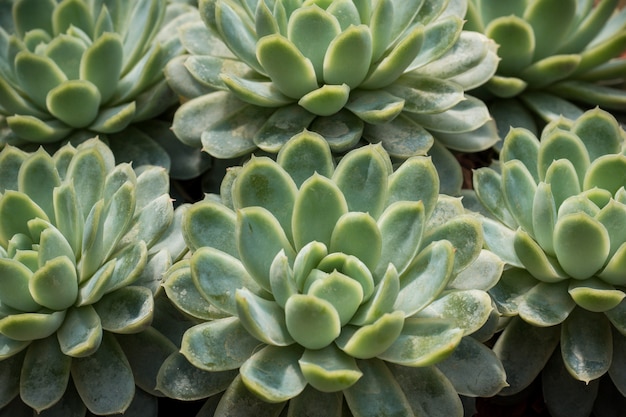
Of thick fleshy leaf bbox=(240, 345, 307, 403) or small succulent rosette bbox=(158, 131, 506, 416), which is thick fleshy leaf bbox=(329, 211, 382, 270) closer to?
small succulent rosette bbox=(158, 131, 506, 416)

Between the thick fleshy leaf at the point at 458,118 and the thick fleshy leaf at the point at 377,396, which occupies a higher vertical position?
the thick fleshy leaf at the point at 458,118

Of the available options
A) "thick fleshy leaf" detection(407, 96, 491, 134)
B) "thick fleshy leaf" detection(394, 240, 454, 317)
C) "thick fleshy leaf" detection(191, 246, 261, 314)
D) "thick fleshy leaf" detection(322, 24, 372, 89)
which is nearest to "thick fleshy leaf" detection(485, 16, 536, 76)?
"thick fleshy leaf" detection(407, 96, 491, 134)

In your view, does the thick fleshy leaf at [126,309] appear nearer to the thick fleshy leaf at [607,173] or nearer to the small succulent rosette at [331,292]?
the small succulent rosette at [331,292]

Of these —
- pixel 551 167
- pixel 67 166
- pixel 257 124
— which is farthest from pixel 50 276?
pixel 551 167

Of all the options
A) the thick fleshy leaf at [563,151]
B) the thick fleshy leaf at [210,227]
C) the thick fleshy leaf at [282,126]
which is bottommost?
the thick fleshy leaf at [210,227]

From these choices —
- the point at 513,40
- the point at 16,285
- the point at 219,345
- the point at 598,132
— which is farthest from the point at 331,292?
the point at 513,40

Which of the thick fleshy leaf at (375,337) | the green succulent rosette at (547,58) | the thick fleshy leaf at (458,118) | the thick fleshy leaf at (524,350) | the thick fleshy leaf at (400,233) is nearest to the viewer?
the thick fleshy leaf at (375,337)

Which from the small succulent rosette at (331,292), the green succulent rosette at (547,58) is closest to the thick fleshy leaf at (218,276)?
the small succulent rosette at (331,292)
